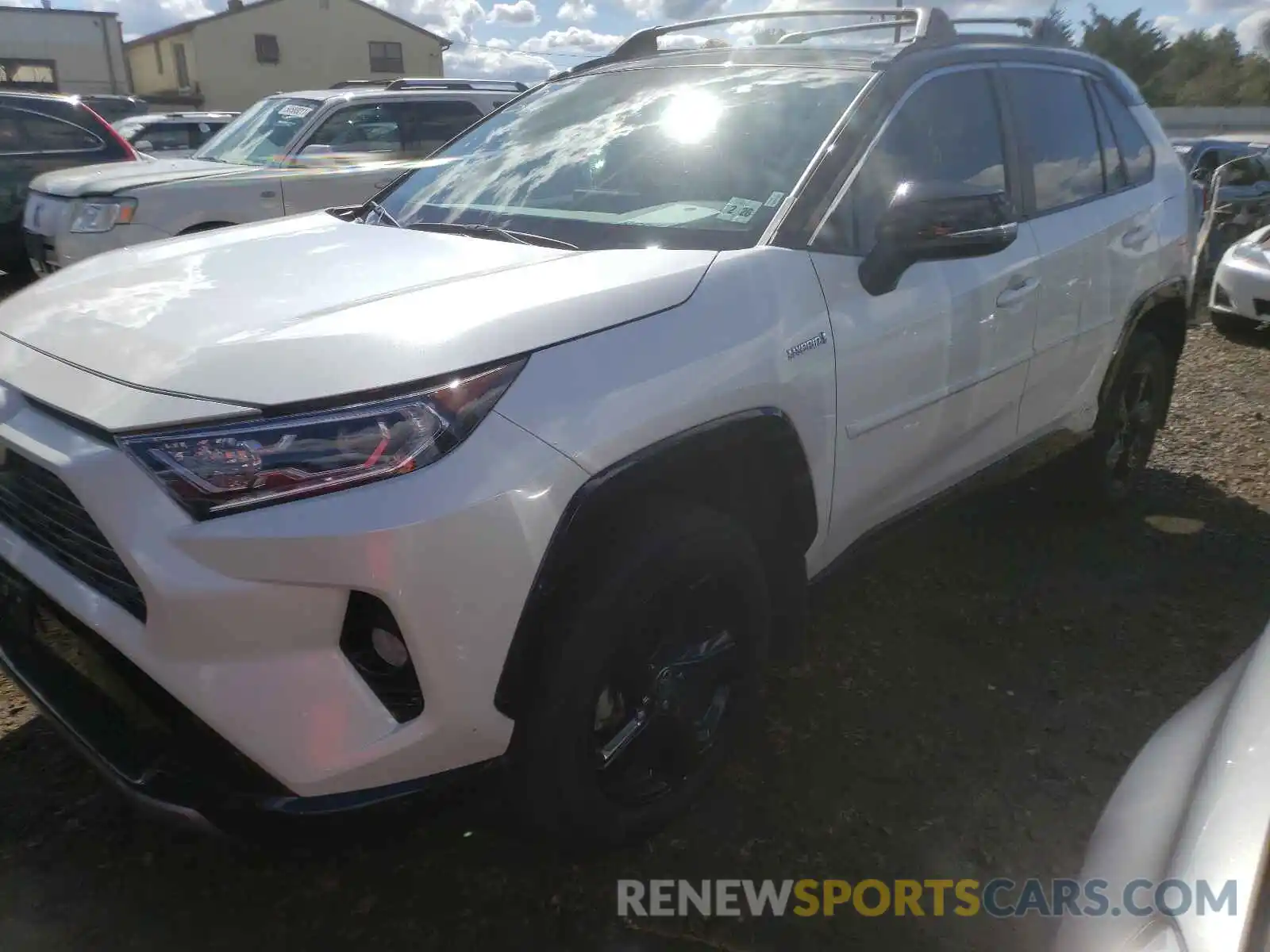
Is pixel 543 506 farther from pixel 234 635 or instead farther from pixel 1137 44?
pixel 1137 44

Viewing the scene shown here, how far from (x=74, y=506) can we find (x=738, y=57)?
2.30 metres

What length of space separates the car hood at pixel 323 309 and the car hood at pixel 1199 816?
3.96 feet

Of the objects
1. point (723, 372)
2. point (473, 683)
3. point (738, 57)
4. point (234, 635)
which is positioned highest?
point (738, 57)

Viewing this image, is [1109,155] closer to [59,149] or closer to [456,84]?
[456,84]

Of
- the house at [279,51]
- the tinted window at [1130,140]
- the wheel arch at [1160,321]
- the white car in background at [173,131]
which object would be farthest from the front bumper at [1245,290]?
the house at [279,51]

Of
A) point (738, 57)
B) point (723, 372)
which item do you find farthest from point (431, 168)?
point (723, 372)

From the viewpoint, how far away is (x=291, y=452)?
1689 millimetres

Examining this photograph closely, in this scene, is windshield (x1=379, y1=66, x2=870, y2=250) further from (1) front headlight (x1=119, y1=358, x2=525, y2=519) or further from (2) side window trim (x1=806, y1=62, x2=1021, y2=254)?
(1) front headlight (x1=119, y1=358, x2=525, y2=519)

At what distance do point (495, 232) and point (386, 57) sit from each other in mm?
38874

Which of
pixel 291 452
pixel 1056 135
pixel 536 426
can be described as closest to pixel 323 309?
pixel 291 452

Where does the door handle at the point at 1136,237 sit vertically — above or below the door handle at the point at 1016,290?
above

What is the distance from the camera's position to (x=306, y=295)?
2125 millimetres

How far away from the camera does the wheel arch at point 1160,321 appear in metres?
3.86

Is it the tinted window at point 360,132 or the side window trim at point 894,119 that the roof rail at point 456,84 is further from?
the side window trim at point 894,119
